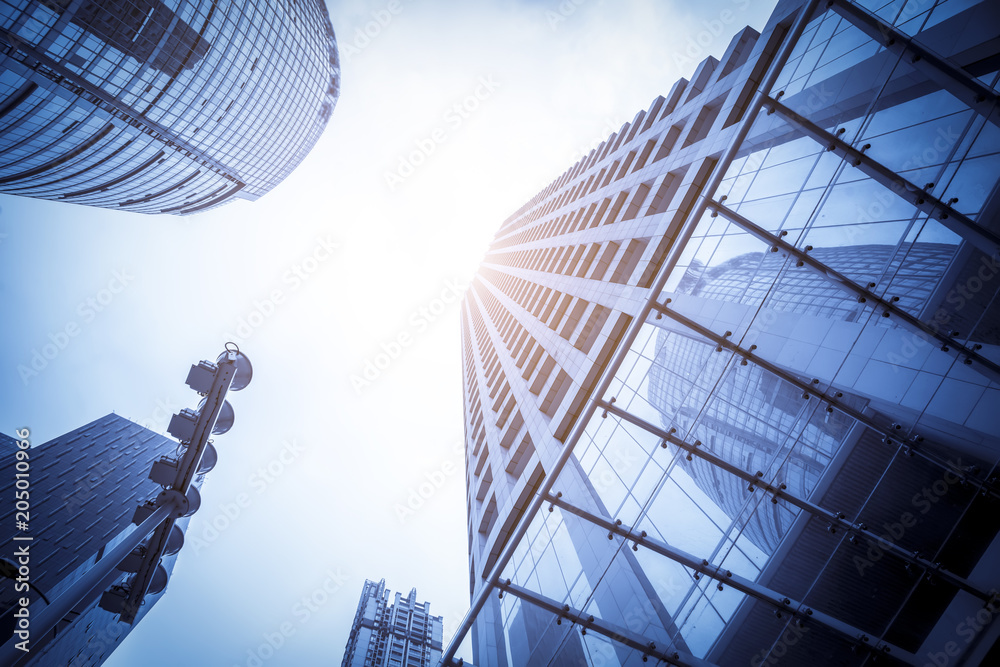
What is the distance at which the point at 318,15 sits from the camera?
8569 centimetres

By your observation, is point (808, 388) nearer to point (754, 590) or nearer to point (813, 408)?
point (813, 408)

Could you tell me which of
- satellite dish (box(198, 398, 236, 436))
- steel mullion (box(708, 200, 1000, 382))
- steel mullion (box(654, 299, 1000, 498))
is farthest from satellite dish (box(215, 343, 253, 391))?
steel mullion (box(708, 200, 1000, 382))

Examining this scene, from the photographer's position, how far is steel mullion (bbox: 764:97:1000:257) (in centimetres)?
873

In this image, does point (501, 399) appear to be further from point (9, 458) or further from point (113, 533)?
point (9, 458)

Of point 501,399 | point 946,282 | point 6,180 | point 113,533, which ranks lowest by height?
point 113,533

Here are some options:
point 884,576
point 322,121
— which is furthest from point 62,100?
point 884,576

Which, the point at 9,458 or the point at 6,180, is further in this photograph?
the point at 9,458

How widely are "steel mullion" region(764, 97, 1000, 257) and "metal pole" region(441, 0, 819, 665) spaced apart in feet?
2.04

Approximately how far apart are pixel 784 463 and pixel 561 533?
517 cm

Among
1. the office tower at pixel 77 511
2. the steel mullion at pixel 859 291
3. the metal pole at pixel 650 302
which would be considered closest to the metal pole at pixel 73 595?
the metal pole at pixel 650 302

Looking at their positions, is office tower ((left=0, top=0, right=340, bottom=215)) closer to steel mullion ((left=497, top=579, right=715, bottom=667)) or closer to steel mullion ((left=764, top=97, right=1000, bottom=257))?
steel mullion ((left=764, top=97, right=1000, bottom=257))

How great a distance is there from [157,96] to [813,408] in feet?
250

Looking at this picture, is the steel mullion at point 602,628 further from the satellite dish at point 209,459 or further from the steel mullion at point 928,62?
the steel mullion at point 928,62

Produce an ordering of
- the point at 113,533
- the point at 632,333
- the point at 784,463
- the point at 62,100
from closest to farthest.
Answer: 1. the point at 784,463
2. the point at 632,333
3. the point at 62,100
4. the point at 113,533
